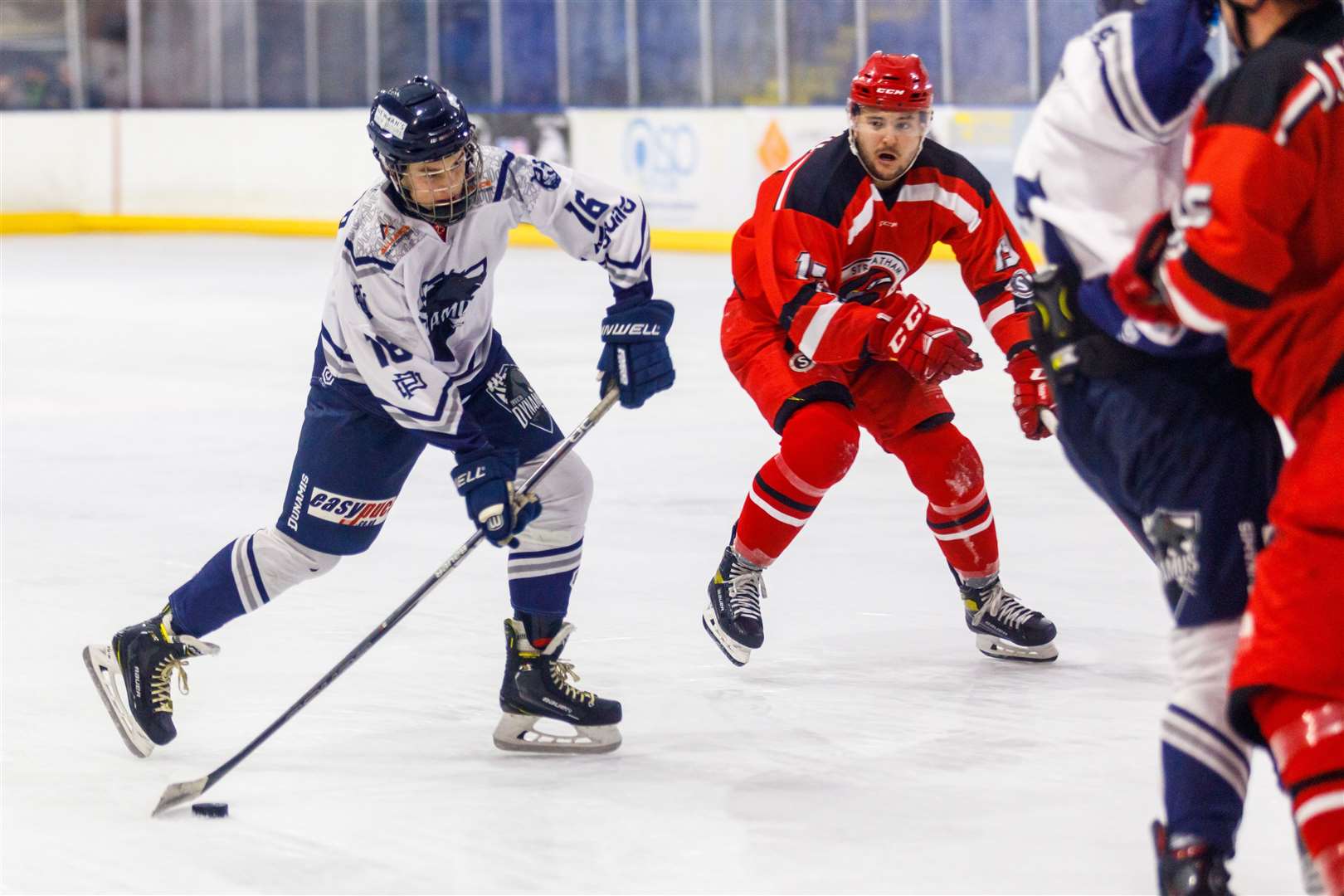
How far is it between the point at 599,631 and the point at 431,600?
47cm

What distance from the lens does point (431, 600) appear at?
14.0 feet

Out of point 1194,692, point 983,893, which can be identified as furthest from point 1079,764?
point 1194,692

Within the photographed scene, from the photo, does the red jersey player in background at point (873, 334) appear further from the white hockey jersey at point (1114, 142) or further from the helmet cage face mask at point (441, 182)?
the white hockey jersey at point (1114, 142)

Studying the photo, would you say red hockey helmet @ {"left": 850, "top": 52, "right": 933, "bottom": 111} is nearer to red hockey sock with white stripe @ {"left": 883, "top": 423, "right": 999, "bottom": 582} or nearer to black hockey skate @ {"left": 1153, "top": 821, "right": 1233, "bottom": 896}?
red hockey sock with white stripe @ {"left": 883, "top": 423, "right": 999, "bottom": 582}

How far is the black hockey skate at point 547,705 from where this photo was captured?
3.29 meters

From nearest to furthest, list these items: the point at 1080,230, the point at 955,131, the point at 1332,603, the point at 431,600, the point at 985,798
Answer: the point at 1332,603 → the point at 1080,230 → the point at 985,798 → the point at 431,600 → the point at 955,131

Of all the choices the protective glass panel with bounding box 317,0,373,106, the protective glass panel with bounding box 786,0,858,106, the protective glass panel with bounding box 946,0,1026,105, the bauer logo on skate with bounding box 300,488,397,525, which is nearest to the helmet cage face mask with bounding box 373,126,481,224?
the bauer logo on skate with bounding box 300,488,397,525

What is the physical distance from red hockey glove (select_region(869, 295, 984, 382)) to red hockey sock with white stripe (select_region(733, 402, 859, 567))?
186 mm

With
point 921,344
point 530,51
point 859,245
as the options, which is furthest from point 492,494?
point 530,51

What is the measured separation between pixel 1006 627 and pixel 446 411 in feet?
4.25

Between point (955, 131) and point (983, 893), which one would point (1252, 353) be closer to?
point (983, 893)

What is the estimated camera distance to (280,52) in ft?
57.6

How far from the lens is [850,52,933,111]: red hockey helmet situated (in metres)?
3.58

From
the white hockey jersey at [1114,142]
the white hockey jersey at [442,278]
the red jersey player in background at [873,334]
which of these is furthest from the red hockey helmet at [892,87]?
the white hockey jersey at [1114,142]
